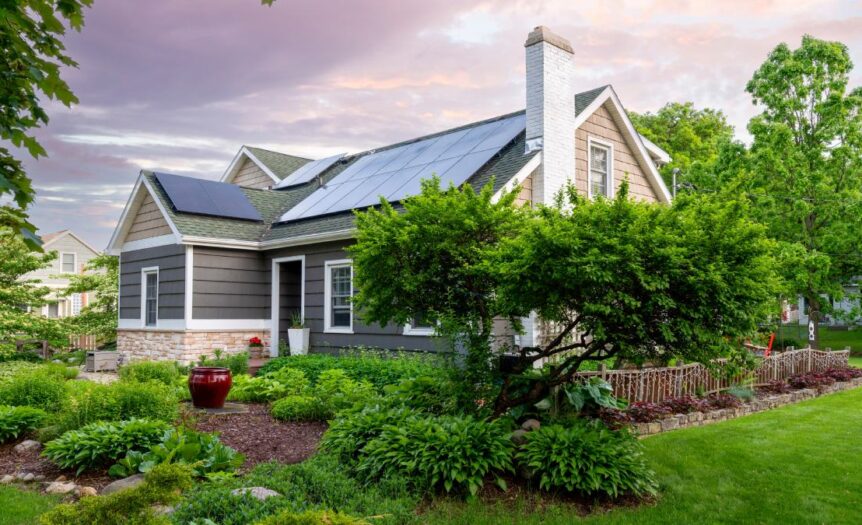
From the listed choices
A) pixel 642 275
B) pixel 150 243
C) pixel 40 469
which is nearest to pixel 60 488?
pixel 40 469

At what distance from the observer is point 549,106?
12.6 meters

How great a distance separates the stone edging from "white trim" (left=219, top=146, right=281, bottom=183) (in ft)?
49.8

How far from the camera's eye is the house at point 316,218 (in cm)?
1271

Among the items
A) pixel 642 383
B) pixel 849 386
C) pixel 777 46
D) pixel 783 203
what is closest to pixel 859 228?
pixel 783 203

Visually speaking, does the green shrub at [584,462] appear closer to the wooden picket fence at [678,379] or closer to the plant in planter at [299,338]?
the wooden picket fence at [678,379]

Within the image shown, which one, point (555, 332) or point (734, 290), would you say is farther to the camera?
point (555, 332)

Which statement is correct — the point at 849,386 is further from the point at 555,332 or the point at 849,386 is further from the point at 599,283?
the point at 599,283

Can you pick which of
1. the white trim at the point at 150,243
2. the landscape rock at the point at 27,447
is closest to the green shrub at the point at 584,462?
the landscape rock at the point at 27,447

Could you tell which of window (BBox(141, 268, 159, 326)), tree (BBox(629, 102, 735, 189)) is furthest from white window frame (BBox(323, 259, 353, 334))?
tree (BBox(629, 102, 735, 189))

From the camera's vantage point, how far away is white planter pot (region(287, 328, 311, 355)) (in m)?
14.6

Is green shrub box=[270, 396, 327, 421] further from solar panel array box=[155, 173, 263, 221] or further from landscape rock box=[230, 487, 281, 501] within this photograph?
solar panel array box=[155, 173, 263, 221]

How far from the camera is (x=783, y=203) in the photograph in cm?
2048

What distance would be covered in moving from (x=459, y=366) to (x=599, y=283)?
2423 mm

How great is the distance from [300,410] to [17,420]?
3459 millimetres
